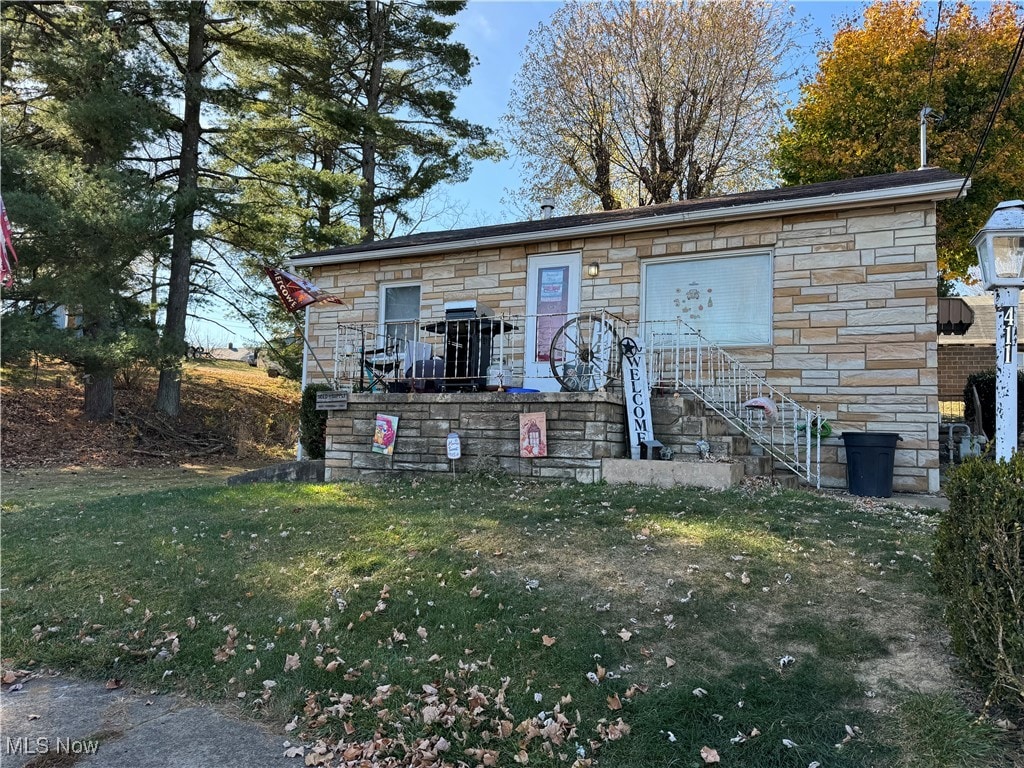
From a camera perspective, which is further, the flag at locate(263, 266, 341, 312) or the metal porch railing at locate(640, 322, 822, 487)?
the flag at locate(263, 266, 341, 312)

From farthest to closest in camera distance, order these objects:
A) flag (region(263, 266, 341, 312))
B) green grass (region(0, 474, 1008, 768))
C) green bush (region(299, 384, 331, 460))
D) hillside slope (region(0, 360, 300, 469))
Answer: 1. hillside slope (region(0, 360, 300, 469))
2. green bush (region(299, 384, 331, 460))
3. flag (region(263, 266, 341, 312))
4. green grass (region(0, 474, 1008, 768))

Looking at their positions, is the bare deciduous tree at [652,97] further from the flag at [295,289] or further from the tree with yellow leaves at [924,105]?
the flag at [295,289]

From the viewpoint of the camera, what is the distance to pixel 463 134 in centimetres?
1789

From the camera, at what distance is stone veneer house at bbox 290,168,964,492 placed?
22.4 feet

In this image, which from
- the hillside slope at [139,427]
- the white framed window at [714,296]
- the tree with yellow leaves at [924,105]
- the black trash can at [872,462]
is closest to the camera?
the black trash can at [872,462]

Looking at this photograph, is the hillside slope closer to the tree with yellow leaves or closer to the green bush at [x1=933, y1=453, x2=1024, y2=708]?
the green bush at [x1=933, y1=453, x2=1024, y2=708]

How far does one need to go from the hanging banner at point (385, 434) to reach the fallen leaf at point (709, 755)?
544 centimetres

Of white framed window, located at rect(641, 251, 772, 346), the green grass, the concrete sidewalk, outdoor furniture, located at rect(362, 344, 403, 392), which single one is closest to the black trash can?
the green grass

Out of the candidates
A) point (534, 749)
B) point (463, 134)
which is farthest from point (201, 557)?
point (463, 134)

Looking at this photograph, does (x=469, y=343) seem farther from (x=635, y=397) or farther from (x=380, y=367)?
(x=635, y=397)

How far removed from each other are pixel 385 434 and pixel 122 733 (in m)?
4.61

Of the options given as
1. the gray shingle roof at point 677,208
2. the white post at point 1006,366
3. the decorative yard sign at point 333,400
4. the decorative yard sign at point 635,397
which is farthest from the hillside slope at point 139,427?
the white post at point 1006,366

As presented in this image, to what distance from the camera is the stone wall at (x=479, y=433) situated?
6.47m

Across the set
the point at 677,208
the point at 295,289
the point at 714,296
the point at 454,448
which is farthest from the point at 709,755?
the point at 295,289
